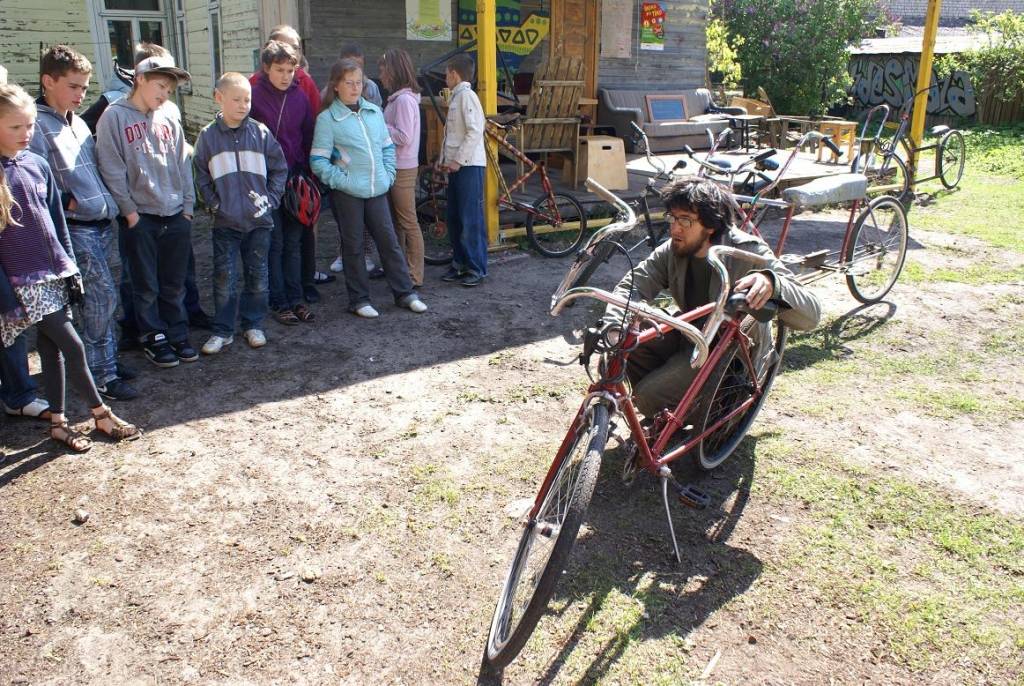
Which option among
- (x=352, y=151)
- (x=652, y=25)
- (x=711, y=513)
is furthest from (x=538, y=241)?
(x=652, y=25)

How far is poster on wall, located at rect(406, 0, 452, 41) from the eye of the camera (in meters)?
10.1

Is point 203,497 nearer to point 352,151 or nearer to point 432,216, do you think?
point 352,151

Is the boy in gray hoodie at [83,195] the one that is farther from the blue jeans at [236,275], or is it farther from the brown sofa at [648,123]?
the brown sofa at [648,123]

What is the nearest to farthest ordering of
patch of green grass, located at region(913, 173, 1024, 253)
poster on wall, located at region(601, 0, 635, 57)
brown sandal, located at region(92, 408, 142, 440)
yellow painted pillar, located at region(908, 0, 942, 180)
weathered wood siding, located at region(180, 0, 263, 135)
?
brown sandal, located at region(92, 408, 142, 440)
patch of green grass, located at region(913, 173, 1024, 253)
weathered wood siding, located at region(180, 0, 263, 135)
yellow painted pillar, located at region(908, 0, 942, 180)
poster on wall, located at region(601, 0, 635, 57)

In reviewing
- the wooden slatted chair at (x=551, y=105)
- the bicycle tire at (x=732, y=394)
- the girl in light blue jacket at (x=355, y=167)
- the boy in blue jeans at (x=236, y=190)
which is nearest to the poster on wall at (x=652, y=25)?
the wooden slatted chair at (x=551, y=105)

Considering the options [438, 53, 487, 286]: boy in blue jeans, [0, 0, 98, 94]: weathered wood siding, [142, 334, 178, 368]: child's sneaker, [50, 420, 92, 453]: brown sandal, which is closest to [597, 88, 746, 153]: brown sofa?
[438, 53, 487, 286]: boy in blue jeans

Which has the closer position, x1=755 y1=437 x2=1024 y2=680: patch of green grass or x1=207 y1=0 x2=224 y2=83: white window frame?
x1=755 y1=437 x2=1024 y2=680: patch of green grass

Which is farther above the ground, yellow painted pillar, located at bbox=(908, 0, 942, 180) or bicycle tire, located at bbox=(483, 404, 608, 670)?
yellow painted pillar, located at bbox=(908, 0, 942, 180)

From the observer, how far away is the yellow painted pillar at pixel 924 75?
10.6 metres

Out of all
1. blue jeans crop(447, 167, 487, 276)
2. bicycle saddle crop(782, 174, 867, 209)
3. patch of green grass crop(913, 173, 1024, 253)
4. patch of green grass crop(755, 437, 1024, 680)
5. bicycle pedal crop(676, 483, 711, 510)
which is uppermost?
bicycle saddle crop(782, 174, 867, 209)

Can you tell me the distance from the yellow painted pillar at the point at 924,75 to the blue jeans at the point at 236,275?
902 cm

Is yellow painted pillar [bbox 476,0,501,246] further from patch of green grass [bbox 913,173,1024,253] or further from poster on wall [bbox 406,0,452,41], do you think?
patch of green grass [bbox 913,173,1024,253]

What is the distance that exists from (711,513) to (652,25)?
10.5m

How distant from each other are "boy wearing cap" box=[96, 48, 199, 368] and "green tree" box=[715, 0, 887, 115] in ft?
55.6
